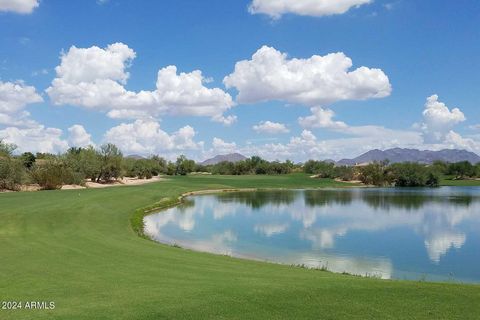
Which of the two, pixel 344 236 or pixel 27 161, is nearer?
pixel 344 236

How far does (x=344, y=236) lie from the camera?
31.0 meters

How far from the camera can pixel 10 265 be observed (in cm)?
1434

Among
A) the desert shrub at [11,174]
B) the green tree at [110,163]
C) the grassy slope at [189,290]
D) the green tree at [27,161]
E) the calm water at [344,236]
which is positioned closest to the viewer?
the grassy slope at [189,290]

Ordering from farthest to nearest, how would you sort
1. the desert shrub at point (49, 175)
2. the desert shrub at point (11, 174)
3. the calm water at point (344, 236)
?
the desert shrub at point (49, 175)
the desert shrub at point (11, 174)
the calm water at point (344, 236)

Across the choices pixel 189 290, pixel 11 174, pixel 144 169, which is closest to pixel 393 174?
pixel 144 169

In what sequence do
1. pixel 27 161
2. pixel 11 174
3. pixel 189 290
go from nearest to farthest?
pixel 189 290
pixel 11 174
pixel 27 161

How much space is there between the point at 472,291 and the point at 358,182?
111901mm

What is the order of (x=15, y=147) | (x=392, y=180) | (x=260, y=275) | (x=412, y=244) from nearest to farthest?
(x=260, y=275), (x=412, y=244), (x=15, y=147), (x=392, y=180)

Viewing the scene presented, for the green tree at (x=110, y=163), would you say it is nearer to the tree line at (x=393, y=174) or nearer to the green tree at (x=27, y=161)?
the green tree at (x=27, y=161)

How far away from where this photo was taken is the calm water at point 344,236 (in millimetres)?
21672

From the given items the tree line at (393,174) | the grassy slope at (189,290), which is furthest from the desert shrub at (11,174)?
the tree line at (393,174)

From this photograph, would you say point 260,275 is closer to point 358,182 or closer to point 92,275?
point 92,275

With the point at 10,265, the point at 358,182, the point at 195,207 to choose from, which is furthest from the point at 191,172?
the point at 10,265

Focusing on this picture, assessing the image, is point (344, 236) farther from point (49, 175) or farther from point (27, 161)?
point (27, 161)
